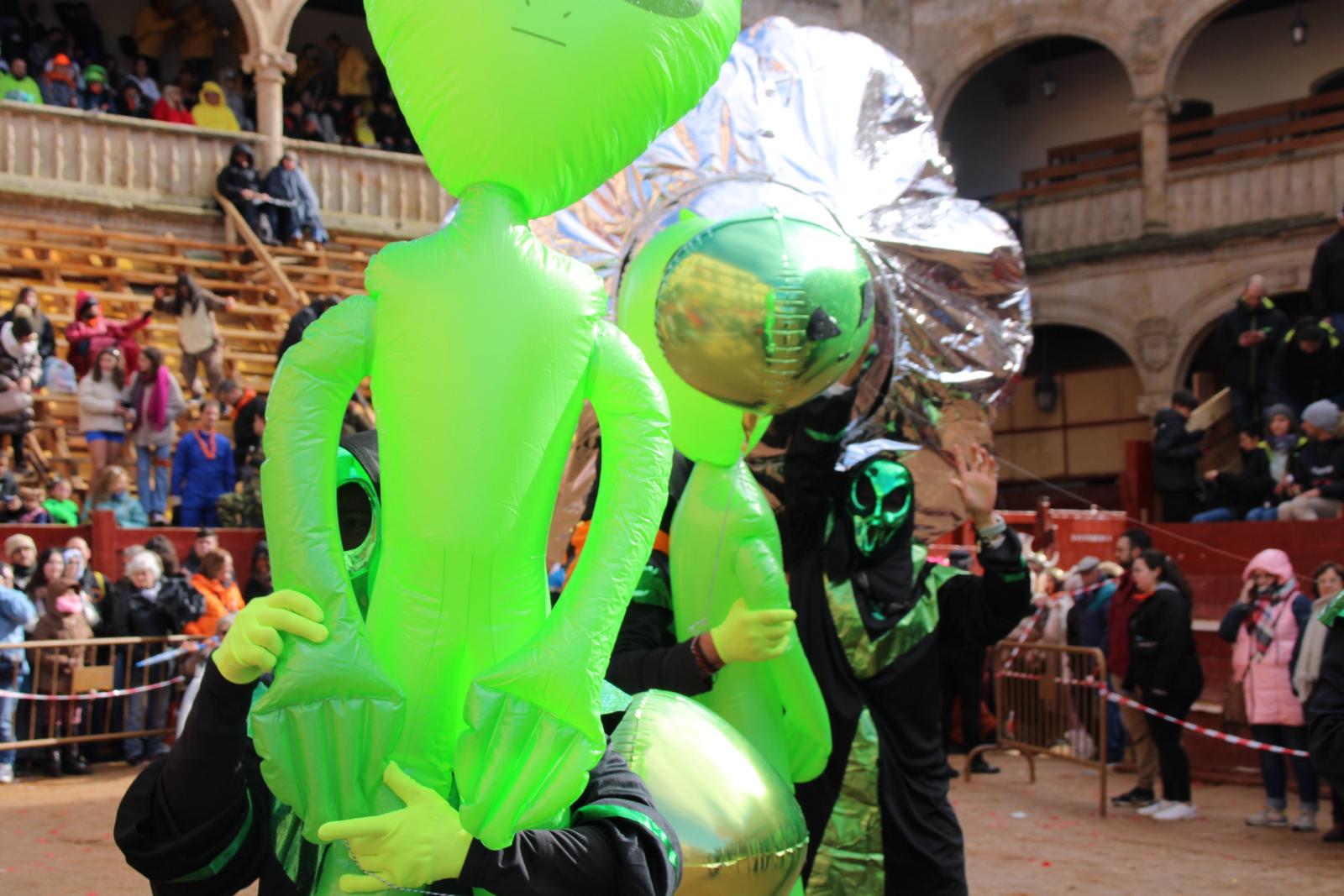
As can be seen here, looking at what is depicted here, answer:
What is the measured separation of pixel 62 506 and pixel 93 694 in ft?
7.31

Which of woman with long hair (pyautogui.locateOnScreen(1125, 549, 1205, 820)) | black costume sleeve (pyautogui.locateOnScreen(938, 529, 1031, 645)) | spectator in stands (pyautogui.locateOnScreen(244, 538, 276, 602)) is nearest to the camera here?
black costume sleeve (pyautogui.locateOnScreen(938, 529, 1031, 645))

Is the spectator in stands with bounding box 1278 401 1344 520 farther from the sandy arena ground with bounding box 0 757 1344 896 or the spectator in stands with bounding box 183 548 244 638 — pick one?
the spectator in stands with bounding box 183 548 244 638

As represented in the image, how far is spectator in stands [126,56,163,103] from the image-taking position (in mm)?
18938

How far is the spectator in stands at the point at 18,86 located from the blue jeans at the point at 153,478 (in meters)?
7.74

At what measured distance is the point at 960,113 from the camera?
899 inches

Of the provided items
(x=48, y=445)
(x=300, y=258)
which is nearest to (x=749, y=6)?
(x=300, y=258)

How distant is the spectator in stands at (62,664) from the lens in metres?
9.09

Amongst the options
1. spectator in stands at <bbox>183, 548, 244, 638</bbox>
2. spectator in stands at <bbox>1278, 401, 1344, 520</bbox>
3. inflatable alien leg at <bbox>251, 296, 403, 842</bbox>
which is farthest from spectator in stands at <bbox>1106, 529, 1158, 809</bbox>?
inflatable alien leg at <bbox>251, 296, 403, 842</bbox>

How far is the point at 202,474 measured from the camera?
A: 1127cm

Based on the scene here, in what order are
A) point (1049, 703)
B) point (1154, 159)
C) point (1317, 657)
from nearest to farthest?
point (1317, 657), point (1049, 703), point (1154, 159)

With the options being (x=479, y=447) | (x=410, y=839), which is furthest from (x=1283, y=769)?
(x=410, y=839)

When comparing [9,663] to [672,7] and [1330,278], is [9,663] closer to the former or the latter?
[672,7]

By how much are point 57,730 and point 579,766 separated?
8.06m

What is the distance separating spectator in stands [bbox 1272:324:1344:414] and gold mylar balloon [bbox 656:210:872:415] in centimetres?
1088
